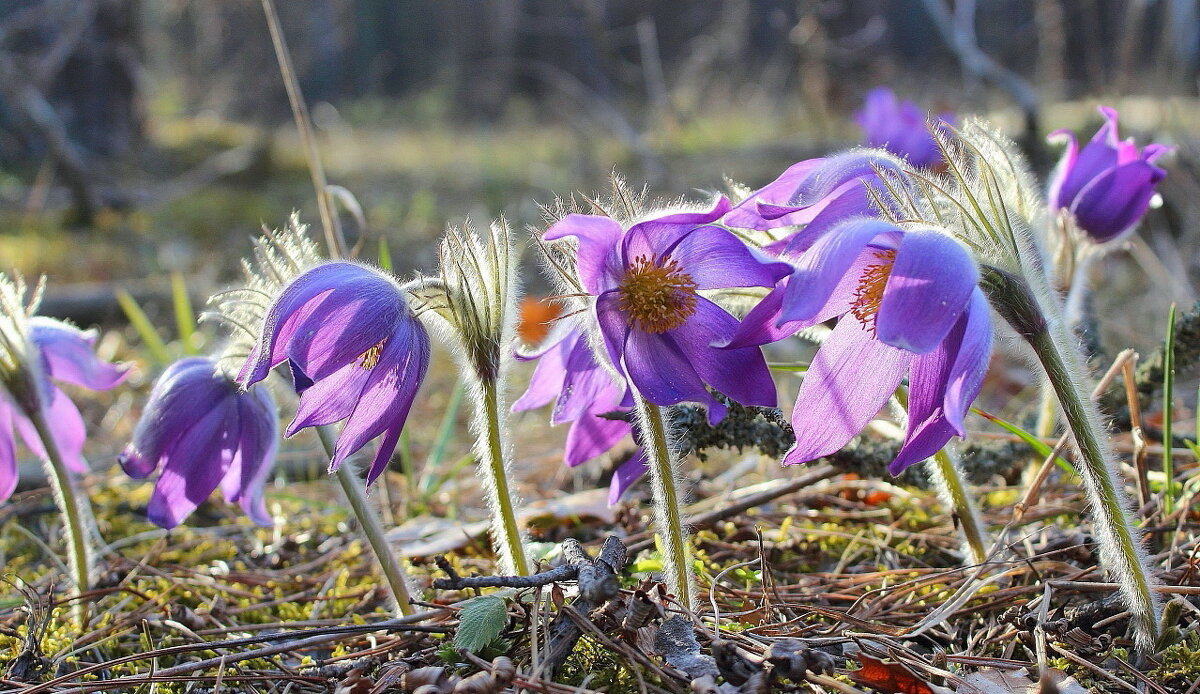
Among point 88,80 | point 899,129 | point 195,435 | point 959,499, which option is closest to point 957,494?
point 959,499

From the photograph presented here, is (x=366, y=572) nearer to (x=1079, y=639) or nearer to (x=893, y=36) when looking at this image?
(x=1079, y=639)

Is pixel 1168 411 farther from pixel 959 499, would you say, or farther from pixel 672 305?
pixel 672 305

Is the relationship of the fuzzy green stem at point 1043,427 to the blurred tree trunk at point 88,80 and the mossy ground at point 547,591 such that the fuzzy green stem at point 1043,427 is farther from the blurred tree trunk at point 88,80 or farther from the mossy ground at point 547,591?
the blurred tree trunk at point 88,80

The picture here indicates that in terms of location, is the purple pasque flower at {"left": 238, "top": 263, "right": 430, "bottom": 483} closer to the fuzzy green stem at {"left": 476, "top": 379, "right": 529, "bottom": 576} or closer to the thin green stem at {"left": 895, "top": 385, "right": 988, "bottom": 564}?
the fuzzy green stem at {"left": 476, "top": 379, "right": 529, "bottom": 576}

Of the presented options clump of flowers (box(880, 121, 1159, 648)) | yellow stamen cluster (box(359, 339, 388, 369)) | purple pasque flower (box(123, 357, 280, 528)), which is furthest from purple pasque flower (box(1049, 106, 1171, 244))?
purple pasque flower (box(123, 357, 280, 528))

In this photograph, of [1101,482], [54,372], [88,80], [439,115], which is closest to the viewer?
[1101,482]
